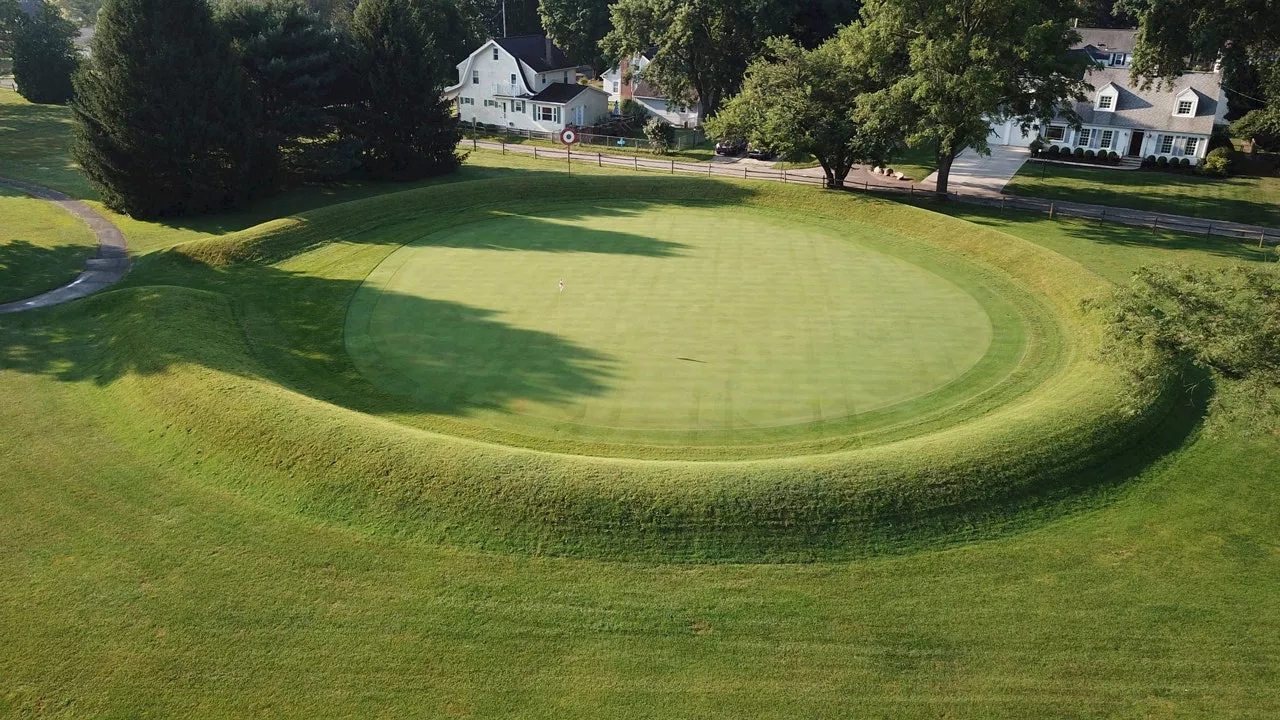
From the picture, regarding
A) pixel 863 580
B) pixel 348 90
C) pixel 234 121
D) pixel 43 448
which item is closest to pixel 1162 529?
pixel 863 580

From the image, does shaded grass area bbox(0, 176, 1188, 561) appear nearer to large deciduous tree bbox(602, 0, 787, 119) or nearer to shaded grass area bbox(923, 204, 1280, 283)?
shaded grass area bbox(923, 204, 1280, 283)

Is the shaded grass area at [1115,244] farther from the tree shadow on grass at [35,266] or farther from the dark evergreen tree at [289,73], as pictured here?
the tree shadow on grass at [35,266]

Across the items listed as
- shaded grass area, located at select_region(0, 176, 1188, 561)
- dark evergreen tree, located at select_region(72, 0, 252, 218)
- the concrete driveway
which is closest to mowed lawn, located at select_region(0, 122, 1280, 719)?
shaded grass area, located at select_region(0, 176, 1188, 561)

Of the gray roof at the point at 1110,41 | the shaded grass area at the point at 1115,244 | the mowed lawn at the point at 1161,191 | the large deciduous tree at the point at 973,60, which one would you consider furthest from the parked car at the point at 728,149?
the gray roof at the point at 1110,41

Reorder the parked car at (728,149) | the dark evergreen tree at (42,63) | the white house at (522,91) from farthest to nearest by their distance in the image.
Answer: the white house at (522,91), the dark evergreen tree at (42,63), the parked car at (728,149)

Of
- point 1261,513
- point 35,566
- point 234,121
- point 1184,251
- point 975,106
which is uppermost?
point 975,106

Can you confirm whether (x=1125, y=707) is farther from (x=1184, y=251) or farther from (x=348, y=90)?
(x=348, y=90)
